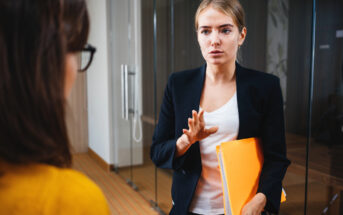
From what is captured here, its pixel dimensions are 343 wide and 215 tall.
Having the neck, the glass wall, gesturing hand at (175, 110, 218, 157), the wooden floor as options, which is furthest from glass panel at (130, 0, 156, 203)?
gesturing hand at (175, 110, 218, 157)

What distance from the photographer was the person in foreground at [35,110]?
0.37 metres

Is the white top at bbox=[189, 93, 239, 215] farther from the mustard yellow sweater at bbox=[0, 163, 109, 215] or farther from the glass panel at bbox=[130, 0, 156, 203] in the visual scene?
the glass panel at bbox=[130, 0, 156, 203]

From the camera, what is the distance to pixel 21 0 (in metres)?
0.37

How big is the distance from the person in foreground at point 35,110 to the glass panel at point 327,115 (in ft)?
3.90

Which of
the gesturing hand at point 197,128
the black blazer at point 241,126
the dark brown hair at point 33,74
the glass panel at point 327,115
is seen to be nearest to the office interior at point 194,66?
the glass panel at point 327,115

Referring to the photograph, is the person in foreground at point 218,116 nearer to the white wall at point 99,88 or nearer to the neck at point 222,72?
the neck at point 222,72

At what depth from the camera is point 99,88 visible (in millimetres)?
4398

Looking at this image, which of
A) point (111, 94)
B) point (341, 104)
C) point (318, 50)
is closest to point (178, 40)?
point (318, 50)

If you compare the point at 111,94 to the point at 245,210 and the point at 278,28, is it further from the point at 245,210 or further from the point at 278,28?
the point at 245,210

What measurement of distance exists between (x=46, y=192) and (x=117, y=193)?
318 cm

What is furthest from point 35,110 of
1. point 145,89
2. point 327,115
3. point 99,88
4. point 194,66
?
point 99,88

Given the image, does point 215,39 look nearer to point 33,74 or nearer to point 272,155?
point 272,155

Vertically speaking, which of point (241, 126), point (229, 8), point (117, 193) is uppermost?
point (229, 8)

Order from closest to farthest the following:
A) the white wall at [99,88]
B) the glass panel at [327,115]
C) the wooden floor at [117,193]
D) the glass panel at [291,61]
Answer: the glass panel at [327,115] → the glass panel at [291,61] → the wooden floor at [117,193] → the white wall at [99,88]
